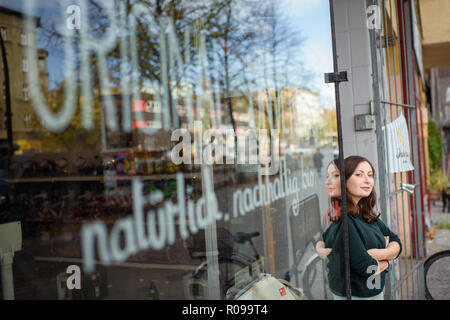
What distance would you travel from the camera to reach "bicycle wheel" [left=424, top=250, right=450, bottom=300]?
3.28 meters

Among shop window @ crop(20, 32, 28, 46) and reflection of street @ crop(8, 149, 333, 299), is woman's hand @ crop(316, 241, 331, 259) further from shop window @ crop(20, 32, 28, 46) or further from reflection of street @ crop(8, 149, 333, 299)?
shop window @ crop(20, 32, 28, 46)

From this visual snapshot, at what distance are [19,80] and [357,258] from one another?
720 centimetres

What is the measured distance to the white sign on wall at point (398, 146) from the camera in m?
2.98

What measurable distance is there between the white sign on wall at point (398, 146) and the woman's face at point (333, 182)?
50cm

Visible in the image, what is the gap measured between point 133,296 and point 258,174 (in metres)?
1.86

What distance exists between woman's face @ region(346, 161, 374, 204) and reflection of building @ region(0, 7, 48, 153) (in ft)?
19.3

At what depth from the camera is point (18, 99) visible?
8031 millimetres

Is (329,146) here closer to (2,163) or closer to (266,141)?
(266,141)

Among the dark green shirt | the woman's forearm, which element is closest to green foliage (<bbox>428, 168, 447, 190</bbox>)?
the woman's forearm

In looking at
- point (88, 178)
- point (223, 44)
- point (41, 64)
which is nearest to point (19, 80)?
point (41, 64)

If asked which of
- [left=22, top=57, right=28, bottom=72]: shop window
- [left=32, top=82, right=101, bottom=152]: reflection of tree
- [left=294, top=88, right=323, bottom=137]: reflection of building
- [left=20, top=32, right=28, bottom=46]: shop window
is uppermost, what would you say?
[left=20, top=32, right=28, bottom=46]: shop window

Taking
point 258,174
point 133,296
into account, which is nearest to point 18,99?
point 133,296

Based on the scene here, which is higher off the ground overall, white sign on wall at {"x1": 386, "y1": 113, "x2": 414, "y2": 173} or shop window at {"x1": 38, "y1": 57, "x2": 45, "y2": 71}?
shop window at {"x1": 38, "y1": 57, "x2": 45, "y2": 71}

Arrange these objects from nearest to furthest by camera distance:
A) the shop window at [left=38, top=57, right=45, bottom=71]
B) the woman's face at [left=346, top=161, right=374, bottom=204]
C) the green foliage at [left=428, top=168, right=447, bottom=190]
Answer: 1. the woman's face at [left=346, top=161, right=374, bottom=204]
2. the shop window at [left=38, top=57, right=45, bottom=71]
3. the green foliage at [left=428, top=168, right=447, bottom=190]
